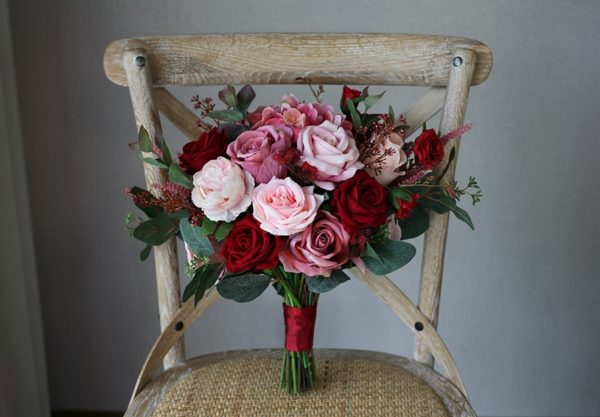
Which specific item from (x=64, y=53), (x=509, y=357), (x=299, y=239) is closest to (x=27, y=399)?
(x=64, y=53)

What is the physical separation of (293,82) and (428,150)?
23 centimetres

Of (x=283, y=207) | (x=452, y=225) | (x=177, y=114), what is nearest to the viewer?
(x=283, y=207)

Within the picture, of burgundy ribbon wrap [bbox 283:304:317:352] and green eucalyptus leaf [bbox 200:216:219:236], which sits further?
burgundy ribbon wrap [bbox 283:304:317:352]

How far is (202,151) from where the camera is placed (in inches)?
30.8

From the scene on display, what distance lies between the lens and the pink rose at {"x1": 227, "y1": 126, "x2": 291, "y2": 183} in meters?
0.76

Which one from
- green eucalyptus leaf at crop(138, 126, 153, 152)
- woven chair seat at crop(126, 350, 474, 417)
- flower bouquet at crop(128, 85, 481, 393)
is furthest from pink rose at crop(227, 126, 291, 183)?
woven chair seat at crop(126, 350, 474, 417)

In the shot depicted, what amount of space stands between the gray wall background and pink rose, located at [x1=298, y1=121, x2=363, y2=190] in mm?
561

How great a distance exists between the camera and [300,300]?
90 cm

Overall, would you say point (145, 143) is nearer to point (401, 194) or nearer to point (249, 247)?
point (249, 247)

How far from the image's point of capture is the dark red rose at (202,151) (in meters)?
0.78

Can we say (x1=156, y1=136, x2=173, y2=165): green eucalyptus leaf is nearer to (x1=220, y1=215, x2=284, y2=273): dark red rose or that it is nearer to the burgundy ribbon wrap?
(x1=220, y1=215, x2=284, y2=273): dark red rose

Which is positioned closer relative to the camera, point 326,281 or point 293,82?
point 326,281

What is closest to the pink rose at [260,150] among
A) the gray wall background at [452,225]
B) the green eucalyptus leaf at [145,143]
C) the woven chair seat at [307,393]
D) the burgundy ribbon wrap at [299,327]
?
the green eucalyptus leaf at [145,143]

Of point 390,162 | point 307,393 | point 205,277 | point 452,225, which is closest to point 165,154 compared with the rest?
point 205,277
